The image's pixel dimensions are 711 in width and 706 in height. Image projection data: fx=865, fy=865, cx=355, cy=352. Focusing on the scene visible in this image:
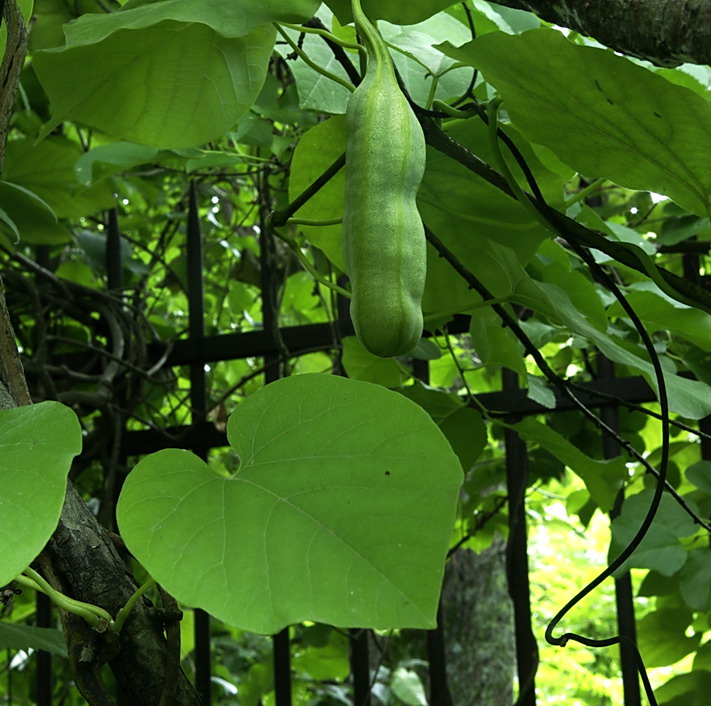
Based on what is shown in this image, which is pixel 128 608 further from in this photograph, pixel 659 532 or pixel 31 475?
pixel 659 532

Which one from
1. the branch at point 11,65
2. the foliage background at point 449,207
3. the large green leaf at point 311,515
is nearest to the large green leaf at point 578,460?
the foliage background at point 449,207

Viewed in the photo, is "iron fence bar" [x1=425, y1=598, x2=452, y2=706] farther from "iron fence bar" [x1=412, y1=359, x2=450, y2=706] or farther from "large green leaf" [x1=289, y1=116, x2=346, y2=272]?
"large green leaf" [x1=289, y1=116, x2=346, y2=272]

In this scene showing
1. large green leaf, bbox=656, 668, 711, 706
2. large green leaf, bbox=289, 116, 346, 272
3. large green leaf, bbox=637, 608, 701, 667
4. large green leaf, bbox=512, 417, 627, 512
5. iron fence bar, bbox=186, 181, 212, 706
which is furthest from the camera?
iron fence bar, bbox=186, 181, 212, 706

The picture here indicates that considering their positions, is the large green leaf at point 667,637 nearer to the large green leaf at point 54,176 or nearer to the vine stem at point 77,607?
the vine stem at point 77,607

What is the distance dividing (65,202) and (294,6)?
102 centimetres

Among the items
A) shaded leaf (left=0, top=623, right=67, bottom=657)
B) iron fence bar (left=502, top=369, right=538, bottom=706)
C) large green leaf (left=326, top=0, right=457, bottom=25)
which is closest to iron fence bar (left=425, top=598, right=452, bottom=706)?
iron fence bar (left=502, top=369, right=538, bottom=706)

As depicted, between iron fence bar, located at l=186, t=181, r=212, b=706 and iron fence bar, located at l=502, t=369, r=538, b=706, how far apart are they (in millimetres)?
480

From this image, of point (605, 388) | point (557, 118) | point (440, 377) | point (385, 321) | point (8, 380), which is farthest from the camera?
point (440, 377)

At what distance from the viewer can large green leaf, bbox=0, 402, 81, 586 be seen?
35 centimetres

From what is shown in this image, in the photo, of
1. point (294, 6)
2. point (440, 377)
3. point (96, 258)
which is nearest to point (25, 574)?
point (294, 6)

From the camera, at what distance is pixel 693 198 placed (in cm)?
49

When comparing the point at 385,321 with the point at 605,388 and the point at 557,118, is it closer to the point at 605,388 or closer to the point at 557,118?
the point at 557,118

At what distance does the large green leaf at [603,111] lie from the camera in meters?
0.44

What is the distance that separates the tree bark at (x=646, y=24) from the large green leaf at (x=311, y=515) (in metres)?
0.21
